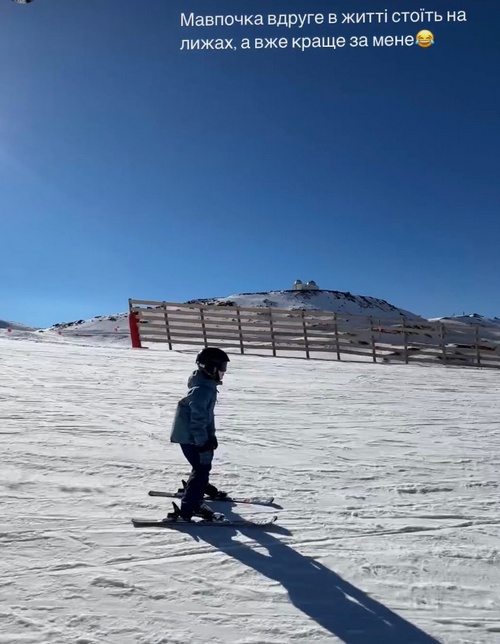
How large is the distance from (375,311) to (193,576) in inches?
3075

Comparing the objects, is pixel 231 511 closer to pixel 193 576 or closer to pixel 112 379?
pixel 193 576

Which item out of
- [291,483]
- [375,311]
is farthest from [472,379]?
[375,311]

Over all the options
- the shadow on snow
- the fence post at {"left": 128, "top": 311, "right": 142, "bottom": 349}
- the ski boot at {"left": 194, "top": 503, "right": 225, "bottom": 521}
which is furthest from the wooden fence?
the shadow on snow

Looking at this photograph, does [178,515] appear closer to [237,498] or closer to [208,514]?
[208,514]

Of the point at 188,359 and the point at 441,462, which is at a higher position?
the point at 188,359

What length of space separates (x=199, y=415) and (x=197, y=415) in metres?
0.02

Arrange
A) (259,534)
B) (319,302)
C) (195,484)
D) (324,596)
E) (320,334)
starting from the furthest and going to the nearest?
(319,302)
(320,334)
(195,484)
(259,534)
(324,596)

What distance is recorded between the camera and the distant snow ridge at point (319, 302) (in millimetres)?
72750

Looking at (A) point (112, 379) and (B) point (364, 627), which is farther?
(A) point (112, 379)

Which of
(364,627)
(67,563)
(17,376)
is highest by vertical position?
(17,376)

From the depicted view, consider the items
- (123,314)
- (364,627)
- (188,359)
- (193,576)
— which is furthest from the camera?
(123,314)

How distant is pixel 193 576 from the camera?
3322mm

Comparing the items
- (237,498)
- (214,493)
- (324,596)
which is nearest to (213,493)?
(214,493)

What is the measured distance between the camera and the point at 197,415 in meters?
4.16
